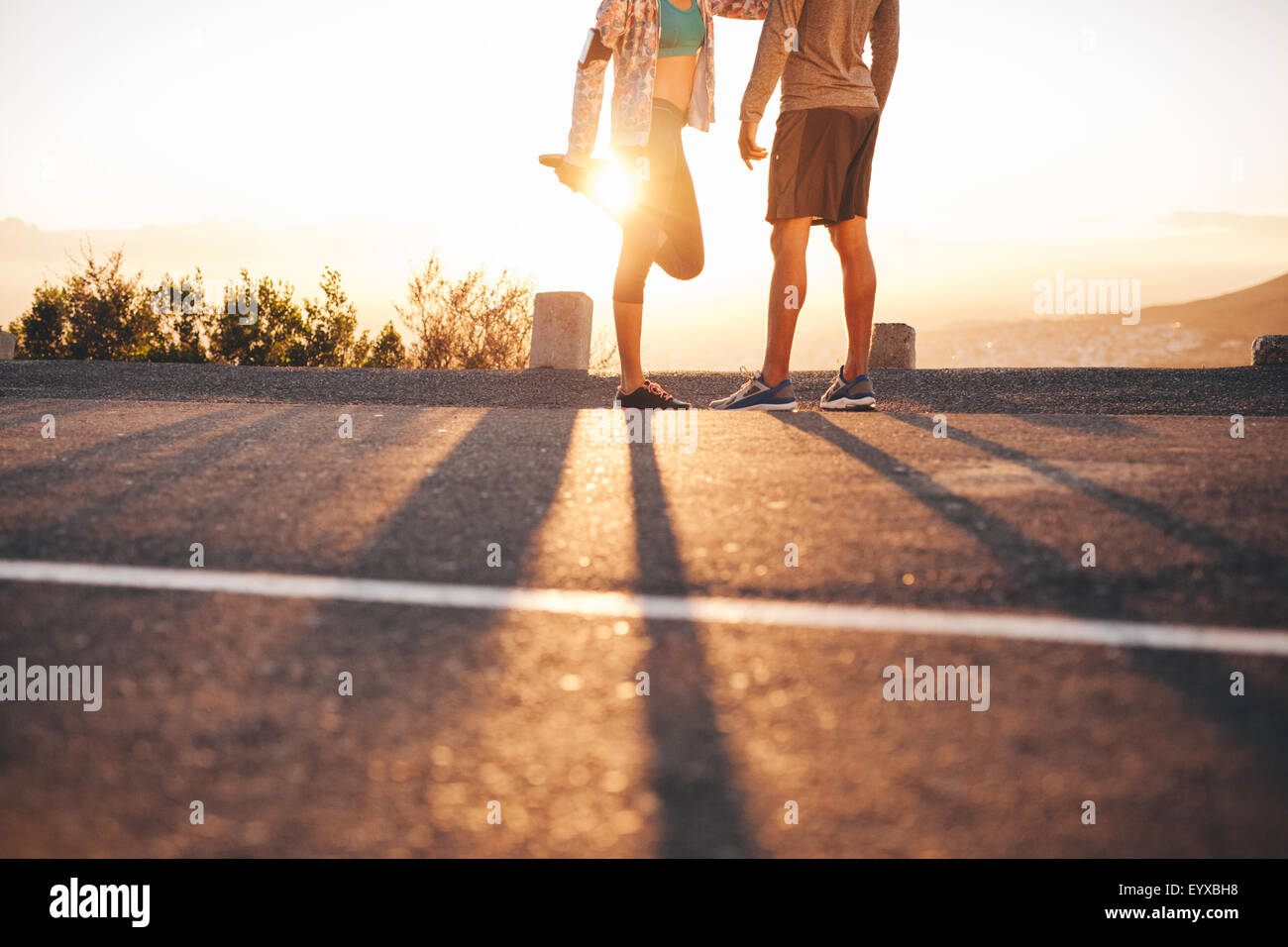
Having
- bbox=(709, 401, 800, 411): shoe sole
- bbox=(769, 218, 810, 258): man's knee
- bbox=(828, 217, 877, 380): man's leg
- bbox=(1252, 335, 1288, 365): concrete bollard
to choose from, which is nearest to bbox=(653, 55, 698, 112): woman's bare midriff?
bbox=(769, 218, 810, 258): man's knee

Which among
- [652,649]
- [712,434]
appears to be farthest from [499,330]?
[652,649]

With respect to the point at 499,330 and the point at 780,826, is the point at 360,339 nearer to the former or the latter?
the point at 499,330

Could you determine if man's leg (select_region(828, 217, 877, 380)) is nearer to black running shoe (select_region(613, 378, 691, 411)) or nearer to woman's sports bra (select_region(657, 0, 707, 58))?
black running shoe (select_region(613, 378, 691, 411))

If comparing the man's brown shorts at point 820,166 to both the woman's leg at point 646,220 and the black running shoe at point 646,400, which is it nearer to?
the woman's leg at point 646,220

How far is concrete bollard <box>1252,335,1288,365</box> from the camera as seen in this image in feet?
26.9

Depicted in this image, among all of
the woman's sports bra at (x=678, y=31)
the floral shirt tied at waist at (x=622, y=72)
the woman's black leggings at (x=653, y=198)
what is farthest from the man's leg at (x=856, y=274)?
the woman's sports bra at (x=678, y=31)

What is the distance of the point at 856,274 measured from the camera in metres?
5.84

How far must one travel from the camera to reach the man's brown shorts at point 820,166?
5.71 metres

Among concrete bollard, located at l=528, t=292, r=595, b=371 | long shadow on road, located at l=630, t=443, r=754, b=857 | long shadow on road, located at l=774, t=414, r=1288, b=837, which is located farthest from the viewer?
concrete bollard, located at l=528, t=292, r=595, b=371

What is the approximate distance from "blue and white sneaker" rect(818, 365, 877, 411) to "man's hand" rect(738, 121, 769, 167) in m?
1.37

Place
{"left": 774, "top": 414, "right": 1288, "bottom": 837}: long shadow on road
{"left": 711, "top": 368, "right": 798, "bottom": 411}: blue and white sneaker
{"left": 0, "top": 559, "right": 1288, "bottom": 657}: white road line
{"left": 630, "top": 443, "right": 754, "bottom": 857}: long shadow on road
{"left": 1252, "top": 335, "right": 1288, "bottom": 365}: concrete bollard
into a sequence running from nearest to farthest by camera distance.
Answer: {"left": 630, "top": 443, "right": 754, "bottom": 857}: long shadow on road, {"left": 774, "top": 414, "right": 1288, "bottom": 837}: long shadow on road, {"left": 0, "top": 559, "right": 1288, "bottom": 657}: white road line, {"left": 711, "top": 368, "right": 798, "bottom": 411}: blue and white sneaker, {"left": 1252, "top": 335, "right": 1288, "bottom": 365}: concrete bollard
